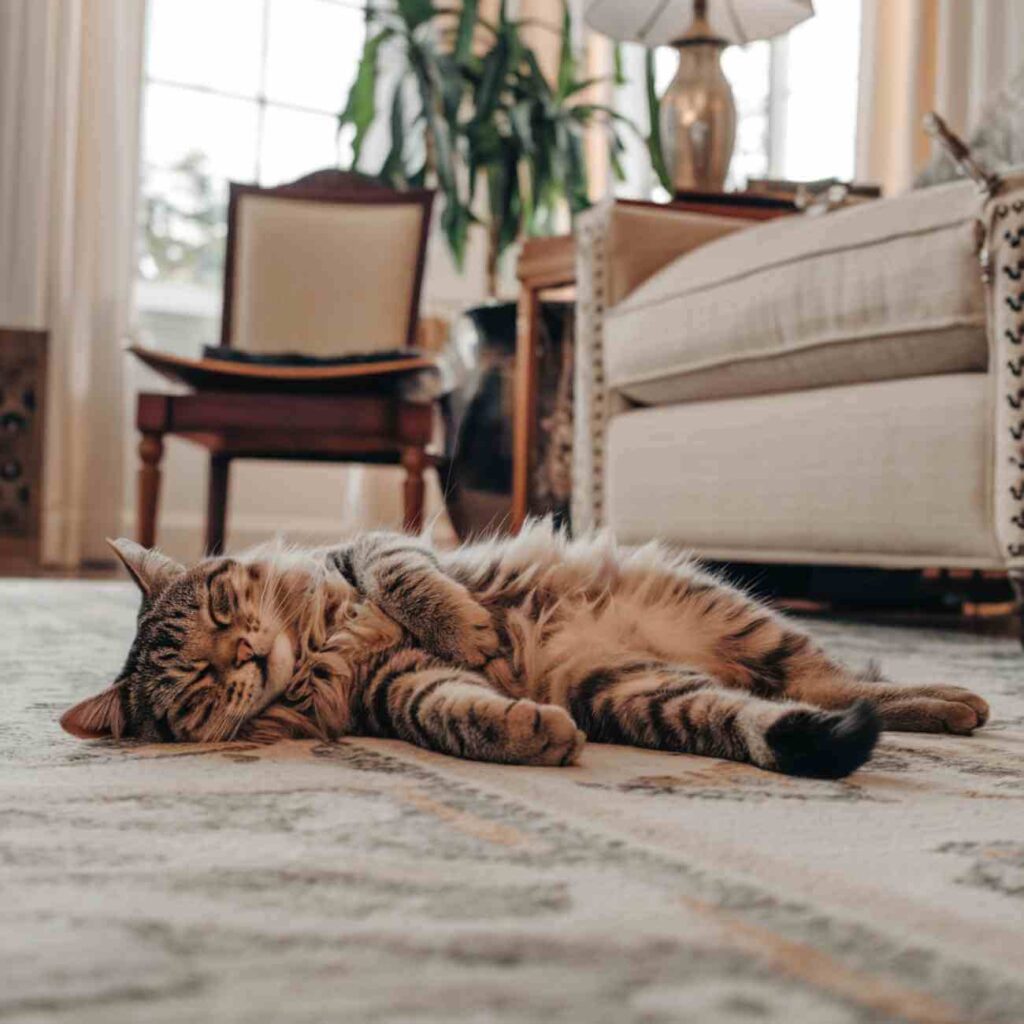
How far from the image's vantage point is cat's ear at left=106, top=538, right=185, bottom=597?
1078 millimetres

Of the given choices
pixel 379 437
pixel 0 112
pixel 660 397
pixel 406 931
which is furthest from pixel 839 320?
pixel 0 112

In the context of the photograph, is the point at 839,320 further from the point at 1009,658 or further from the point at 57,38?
the point at 57,38

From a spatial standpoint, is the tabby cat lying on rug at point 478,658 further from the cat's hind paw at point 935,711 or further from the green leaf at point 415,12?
the green leaf at point 415,12

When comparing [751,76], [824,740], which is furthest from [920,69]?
[824,740]

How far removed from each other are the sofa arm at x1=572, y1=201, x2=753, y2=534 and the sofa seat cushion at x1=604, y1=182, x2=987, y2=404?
0.08 meters

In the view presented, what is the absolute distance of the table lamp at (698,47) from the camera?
2.76 meters

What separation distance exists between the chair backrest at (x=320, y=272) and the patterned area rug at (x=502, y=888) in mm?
2544

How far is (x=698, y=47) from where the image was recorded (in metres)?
2.81

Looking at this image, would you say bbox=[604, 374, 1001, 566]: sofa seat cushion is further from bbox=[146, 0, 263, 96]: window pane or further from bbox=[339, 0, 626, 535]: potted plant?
bbox=[146, 0, 263, 96]: window pane

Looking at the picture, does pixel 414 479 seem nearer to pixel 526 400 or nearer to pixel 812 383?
pixel 526 400

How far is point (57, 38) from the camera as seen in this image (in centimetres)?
370

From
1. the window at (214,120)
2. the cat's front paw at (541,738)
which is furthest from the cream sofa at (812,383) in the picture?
the window at (214,120)

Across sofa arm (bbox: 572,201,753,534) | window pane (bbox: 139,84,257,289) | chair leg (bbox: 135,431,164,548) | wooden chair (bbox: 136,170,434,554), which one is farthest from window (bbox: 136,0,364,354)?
sofa arm (bbox: 572,201,753,534)

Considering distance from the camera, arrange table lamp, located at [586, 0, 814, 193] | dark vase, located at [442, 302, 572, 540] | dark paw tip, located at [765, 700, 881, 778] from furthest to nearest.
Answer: dark vase, located at [442, 302, 572, 540] < table lamp, located at [586, 0, 814, 193] < dark paw tip, located at [765, 700, 881, 778]
